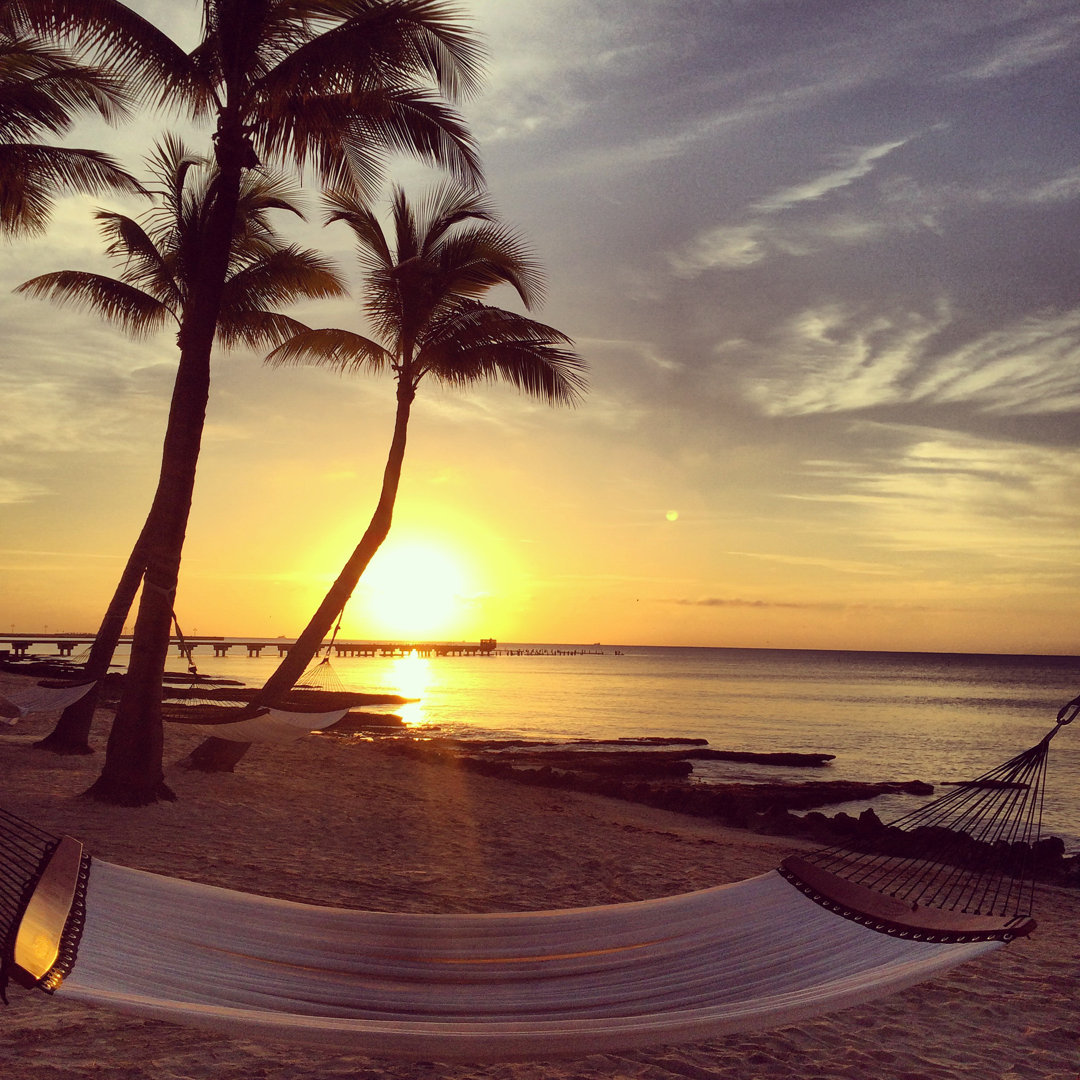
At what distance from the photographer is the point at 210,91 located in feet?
23.5

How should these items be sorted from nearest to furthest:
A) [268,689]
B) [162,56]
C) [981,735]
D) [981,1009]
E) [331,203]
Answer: [981,1009]
[162,56]
[268,689]
[331,203]
[981,735]

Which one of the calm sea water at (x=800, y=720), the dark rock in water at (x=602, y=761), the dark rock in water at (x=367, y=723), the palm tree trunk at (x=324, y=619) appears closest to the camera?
the palm tree trunk at (x=324, y=619)

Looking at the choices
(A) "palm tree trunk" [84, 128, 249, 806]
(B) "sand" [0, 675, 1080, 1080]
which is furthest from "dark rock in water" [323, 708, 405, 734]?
(A) "palm tree trunk" [84, 128, 249, 806]

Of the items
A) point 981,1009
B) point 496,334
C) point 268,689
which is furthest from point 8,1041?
point 496,334

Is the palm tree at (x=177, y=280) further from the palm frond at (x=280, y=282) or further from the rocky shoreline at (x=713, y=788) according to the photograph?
the rocky shoreline at (x=713, y=788)

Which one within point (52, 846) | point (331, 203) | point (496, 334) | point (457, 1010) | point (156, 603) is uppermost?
point (331, 203)

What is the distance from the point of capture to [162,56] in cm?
698

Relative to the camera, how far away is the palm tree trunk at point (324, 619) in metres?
9.14

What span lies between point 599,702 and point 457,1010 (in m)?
40.4

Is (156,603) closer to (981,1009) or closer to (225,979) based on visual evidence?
(225,979)

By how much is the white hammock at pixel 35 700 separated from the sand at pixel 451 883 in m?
0.57

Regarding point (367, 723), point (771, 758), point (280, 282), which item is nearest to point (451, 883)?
point (280, 282)

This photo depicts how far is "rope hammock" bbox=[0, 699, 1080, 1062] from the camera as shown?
219 cm

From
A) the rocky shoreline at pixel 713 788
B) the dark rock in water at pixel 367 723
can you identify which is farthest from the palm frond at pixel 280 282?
the dark rock in water at pixel 367 723
